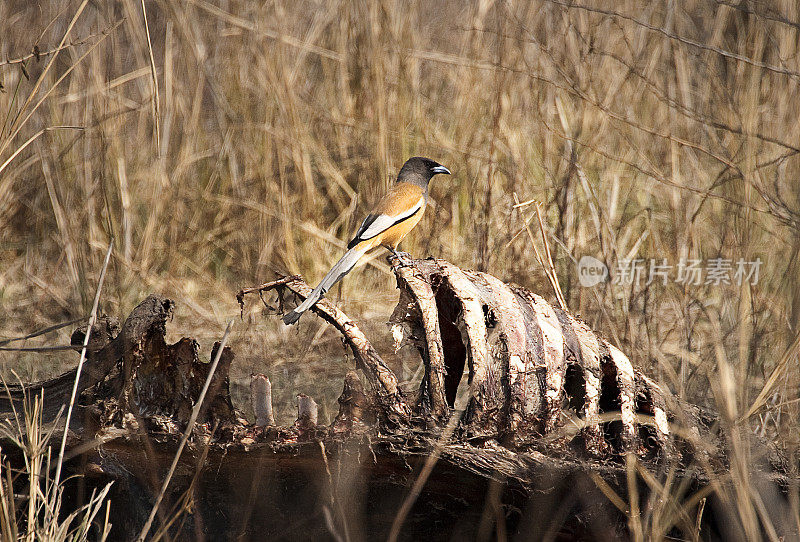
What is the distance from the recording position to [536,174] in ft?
11.2

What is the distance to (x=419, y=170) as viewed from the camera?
9.23 ft

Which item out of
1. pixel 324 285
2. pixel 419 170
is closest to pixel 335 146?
pixel 419 170

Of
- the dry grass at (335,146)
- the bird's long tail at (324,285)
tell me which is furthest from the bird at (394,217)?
the dry grass at (335,146)

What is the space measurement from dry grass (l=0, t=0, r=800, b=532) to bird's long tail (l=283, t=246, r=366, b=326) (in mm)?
671

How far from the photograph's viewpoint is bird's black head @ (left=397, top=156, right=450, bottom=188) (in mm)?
2791

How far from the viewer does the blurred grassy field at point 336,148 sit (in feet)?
10.2

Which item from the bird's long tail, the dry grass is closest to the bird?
the bird's long tail

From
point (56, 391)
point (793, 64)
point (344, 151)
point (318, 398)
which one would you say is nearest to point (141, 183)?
point (344, 151)

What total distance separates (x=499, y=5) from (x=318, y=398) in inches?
72.0

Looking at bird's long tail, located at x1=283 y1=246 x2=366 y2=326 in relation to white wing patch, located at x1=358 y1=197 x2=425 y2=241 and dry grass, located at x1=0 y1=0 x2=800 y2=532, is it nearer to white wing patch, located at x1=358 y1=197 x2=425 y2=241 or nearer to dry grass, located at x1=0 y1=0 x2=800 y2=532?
white wing patch, located at x1=358 y1=197 x2=425 y2=241

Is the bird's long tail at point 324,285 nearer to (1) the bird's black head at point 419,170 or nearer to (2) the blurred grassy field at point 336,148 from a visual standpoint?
(1) the bird's black head at point 419,170

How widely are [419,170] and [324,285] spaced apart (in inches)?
36.9

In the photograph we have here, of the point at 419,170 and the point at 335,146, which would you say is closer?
the point at 419,170

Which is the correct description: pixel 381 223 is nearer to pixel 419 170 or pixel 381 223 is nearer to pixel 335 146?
pixel 419 170
